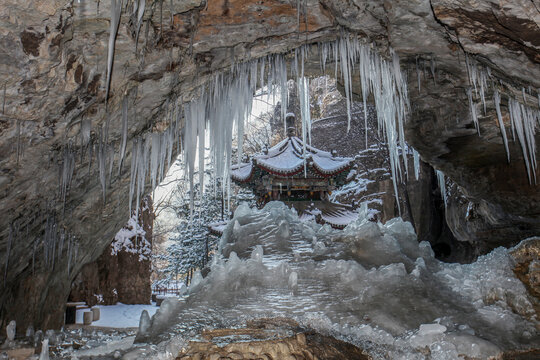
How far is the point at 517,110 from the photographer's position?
16.5 ft

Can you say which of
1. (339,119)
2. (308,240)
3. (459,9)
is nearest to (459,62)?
(459,9)

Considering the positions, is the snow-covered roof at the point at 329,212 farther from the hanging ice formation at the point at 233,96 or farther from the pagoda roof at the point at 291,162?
the hanging ice formation at the point at 233,96

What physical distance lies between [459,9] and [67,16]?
3.48 meters

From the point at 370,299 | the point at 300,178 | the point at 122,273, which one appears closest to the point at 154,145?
the point at 370,299

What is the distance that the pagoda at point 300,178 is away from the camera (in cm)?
1108

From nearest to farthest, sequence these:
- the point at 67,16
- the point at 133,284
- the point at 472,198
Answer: the point at 67,16 → the point at 472,198 → the point at 133,284

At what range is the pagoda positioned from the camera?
1108 cm

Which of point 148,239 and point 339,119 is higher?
point 339,119

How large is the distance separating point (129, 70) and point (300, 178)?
795 centimetres

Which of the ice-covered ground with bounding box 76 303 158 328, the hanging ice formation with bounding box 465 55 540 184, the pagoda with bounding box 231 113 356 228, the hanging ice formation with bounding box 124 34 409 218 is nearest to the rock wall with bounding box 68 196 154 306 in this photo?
the ice-covered ground with bounding box 76 303 158 328

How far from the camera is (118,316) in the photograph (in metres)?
Answer: 12.2

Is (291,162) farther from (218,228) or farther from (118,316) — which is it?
(118,316)

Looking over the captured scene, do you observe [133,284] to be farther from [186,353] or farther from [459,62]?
[459,62]

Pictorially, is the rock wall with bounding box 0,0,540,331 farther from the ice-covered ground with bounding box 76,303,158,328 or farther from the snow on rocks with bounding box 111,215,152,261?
the snow on rocks with bounding box 111,215,152,261
